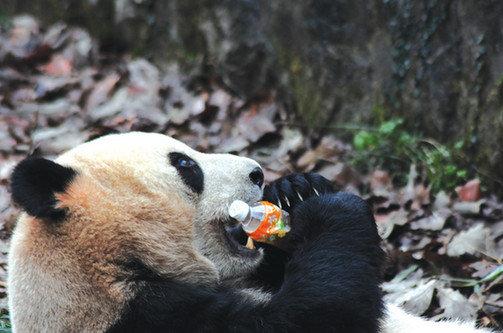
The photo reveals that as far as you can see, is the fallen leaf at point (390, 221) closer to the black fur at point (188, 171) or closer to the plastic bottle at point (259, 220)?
the plastic bottle at point (259, 220)

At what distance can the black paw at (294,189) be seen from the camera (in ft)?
10.5

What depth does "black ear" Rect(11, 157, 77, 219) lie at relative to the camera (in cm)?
233

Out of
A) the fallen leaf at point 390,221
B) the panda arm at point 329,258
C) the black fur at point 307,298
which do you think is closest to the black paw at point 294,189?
the panda arm at point 329,258

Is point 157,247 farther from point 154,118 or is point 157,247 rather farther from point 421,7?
point 154,118

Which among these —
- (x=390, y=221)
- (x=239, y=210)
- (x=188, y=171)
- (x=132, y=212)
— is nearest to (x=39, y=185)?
(x=132, y=212)

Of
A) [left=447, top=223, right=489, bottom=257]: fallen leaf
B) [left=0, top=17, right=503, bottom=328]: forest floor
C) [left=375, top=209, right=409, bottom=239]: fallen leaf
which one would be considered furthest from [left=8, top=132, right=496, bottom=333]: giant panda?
[left=375, top=209, right=409, bottom=239]: fallen leaf

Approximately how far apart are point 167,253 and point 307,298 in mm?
669

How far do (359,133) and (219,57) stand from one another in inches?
78.4

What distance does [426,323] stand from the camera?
3.08 meters

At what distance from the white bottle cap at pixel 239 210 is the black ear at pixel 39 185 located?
822mm

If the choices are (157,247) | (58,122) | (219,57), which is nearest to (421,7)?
(219,57)

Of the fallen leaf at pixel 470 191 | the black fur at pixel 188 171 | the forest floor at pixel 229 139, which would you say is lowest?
the forest floor at pixel 229 139

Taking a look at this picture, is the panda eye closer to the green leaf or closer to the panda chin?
the panda chin

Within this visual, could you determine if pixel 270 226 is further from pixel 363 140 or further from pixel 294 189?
pixel 363 140
